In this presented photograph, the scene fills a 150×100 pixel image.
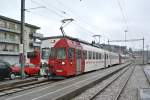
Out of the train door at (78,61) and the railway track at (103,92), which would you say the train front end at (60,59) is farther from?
the railway track at (103,92)

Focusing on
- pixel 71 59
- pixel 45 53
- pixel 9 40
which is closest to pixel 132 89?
pixel 71 59

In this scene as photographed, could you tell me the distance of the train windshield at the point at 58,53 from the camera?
23641mm

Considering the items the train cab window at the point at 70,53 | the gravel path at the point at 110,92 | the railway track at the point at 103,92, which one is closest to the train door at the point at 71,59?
the train cab window at the point at 70,53

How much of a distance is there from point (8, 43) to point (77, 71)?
54.4 m

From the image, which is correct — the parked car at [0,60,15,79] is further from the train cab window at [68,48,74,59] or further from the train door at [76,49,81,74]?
the train door at [76,49,81,74]

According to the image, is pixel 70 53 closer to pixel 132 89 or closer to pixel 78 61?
pixel 78 61

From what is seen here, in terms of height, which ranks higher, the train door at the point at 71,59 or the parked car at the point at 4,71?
the train door at the point at 71,59

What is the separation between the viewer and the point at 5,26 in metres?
78.6

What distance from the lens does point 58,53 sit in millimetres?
23844

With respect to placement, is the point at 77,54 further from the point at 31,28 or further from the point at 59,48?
the point at 31,28

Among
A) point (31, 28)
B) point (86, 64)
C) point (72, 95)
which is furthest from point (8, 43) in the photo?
point (72, 95)

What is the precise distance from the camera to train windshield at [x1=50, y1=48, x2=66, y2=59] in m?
23.6

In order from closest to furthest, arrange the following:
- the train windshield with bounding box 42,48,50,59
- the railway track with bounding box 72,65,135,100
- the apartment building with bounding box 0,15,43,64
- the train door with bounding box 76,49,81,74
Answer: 1. the railway track with bounding box 72,65,135,100
2. the train windshield with bounding box 42,48,50,59
3. the train door with bounding box 76,49,81,74
4. the apartment building with bounding box 0,15,43,64

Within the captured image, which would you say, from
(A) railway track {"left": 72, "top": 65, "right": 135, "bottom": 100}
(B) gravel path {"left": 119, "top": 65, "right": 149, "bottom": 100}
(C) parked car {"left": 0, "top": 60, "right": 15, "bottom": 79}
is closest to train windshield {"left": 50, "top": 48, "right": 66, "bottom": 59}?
(C) parked car {"left": 0, "top": 60, "right": 15, "bottom": 79}
